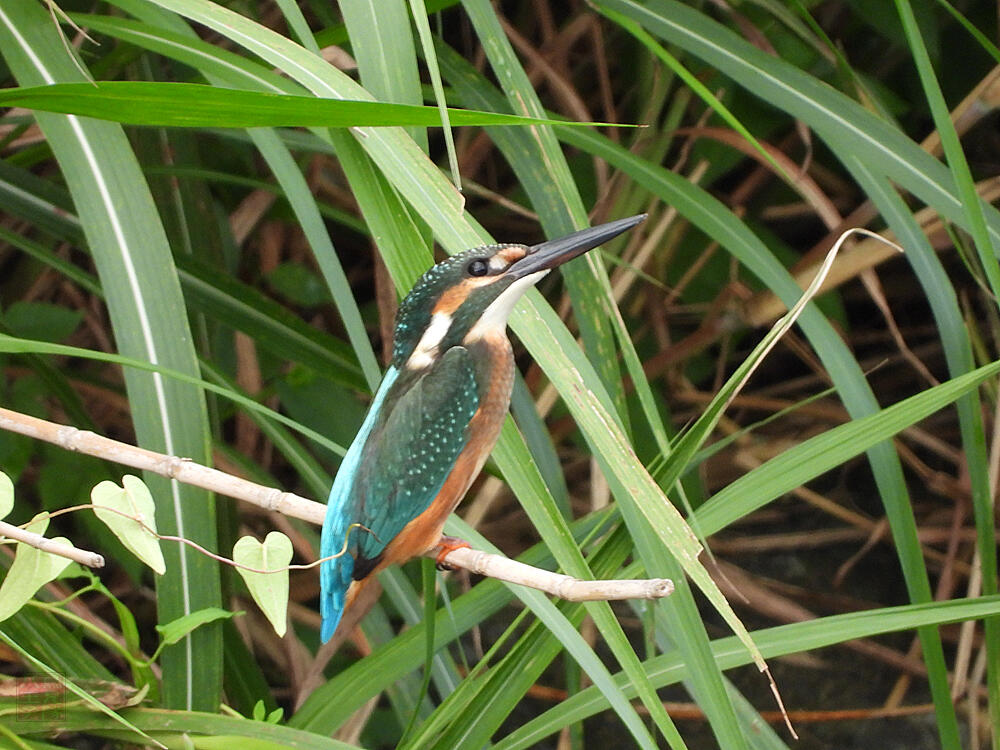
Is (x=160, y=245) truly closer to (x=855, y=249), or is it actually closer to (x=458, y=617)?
(x=458, y=617)

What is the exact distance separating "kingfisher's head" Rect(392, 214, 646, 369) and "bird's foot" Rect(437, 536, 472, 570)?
182 mm

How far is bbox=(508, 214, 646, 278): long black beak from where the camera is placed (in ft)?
3.13

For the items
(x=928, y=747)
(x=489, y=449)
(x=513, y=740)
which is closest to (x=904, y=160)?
(x=489, y=449)

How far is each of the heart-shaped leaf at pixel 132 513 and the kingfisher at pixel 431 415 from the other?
18 cm

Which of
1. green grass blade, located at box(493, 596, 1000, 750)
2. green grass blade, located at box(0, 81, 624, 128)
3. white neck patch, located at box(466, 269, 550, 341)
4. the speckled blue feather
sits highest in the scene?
green grass blade, located at box(0, 81, 624, 128)

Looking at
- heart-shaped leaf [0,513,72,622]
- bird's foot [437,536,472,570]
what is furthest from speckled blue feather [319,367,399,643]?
heart-shaped leaf [0,513,72,622]

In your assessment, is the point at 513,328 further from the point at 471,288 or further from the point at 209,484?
the point at 209,484

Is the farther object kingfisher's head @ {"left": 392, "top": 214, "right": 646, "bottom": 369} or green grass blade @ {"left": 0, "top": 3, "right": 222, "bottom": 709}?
green grass blade @ {"left": 0, "top": 3, "right": 222, "bottom": 709}

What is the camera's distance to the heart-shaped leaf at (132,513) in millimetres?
771

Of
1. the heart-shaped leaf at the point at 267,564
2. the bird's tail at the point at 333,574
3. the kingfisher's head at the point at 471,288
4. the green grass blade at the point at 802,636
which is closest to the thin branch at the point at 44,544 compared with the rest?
the heart-shaped leaf at the point at 267,564

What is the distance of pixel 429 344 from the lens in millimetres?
1026

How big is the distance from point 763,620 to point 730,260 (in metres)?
0.84

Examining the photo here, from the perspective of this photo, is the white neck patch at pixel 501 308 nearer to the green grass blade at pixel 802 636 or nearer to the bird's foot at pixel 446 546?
the bird's foot at pixel 446 546

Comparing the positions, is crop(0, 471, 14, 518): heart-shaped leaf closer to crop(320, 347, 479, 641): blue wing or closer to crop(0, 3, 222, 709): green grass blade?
crop(320, 347, 479, 641): blue wing
